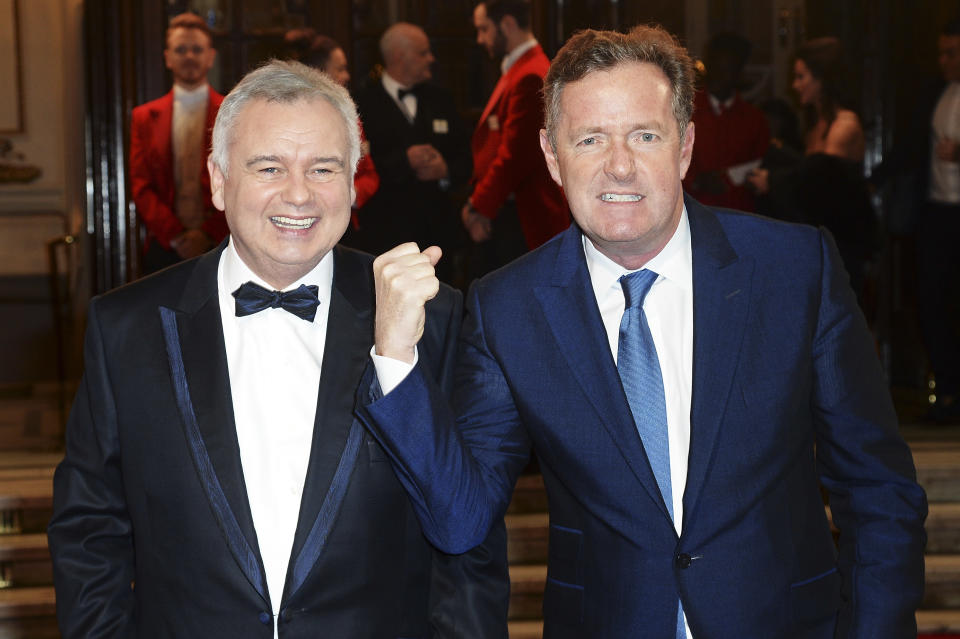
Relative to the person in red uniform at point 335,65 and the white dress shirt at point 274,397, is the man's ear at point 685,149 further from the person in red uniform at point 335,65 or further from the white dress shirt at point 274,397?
the person in red uniform at point 335,65

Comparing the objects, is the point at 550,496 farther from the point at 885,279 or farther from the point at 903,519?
the point at 885,279

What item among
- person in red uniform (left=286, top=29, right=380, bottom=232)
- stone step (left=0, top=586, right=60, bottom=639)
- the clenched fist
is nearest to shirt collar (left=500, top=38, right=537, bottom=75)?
person in red uniform (left=286, top=29, right=380, bottom=232)

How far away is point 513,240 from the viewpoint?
489 cm

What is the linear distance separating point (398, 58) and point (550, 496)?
3.23 m

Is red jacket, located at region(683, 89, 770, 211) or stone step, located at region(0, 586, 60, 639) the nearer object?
stone step, located at region(0, 586, 60, 639)

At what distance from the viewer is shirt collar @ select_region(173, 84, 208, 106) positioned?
4.91 meters

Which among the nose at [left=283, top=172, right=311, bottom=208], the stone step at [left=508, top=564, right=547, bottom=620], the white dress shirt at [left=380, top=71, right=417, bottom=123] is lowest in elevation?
the stone step at [left=508, top=564, right=547, bottom=620]

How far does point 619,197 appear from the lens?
170 cm

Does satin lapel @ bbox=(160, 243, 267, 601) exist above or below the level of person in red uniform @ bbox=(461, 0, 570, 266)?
below

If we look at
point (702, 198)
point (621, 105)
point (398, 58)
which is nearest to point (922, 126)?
point (702, 198)

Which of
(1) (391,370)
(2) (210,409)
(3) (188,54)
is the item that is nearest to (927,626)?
(1) (391,370)

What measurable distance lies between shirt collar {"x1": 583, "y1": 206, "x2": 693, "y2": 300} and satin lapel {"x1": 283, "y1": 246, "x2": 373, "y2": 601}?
0.37 meters

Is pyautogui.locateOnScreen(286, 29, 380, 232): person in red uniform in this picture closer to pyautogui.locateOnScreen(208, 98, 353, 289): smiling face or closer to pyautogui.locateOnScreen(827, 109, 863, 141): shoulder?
pyautogui.locateOnScreen(827, 109, 863, 141): shoulder

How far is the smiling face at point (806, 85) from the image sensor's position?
5.14 meters
